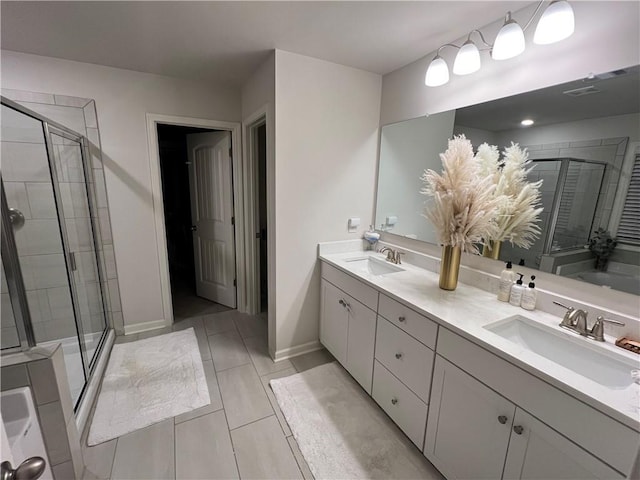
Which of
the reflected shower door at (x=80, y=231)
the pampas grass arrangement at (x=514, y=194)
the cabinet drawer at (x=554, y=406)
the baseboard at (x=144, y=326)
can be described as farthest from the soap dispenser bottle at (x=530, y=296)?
the baseboard at (x=144, y=326)

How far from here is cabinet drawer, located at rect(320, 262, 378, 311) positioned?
177 cm

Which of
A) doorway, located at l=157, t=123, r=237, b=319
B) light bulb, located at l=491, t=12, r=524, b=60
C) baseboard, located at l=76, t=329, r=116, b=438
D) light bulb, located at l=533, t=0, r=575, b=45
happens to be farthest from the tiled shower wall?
light bulb, located at l=533, t=0, r=575, b=45

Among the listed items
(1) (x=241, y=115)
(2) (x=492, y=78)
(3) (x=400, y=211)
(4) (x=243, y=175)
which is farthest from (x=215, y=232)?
(2) (x=492, y=78)

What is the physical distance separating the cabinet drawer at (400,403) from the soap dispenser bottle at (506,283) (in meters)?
0.73

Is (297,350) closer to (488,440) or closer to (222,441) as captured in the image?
(222,441)

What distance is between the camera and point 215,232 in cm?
317

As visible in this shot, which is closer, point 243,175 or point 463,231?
point 463,231

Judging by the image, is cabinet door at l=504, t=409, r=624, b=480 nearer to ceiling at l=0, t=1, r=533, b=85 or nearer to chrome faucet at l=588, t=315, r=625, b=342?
chrome faucet at l=588, t=315, r=625, b=342

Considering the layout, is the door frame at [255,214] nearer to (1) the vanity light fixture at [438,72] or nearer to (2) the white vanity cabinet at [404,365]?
(2) the white vanity cabinet at [404,365]

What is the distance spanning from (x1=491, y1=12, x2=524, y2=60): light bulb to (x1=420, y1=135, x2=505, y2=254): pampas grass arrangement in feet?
1.39

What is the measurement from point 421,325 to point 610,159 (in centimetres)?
111

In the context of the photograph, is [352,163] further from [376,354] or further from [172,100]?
[172,100]

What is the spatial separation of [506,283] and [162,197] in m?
2.83

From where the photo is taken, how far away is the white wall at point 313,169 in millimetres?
2014
